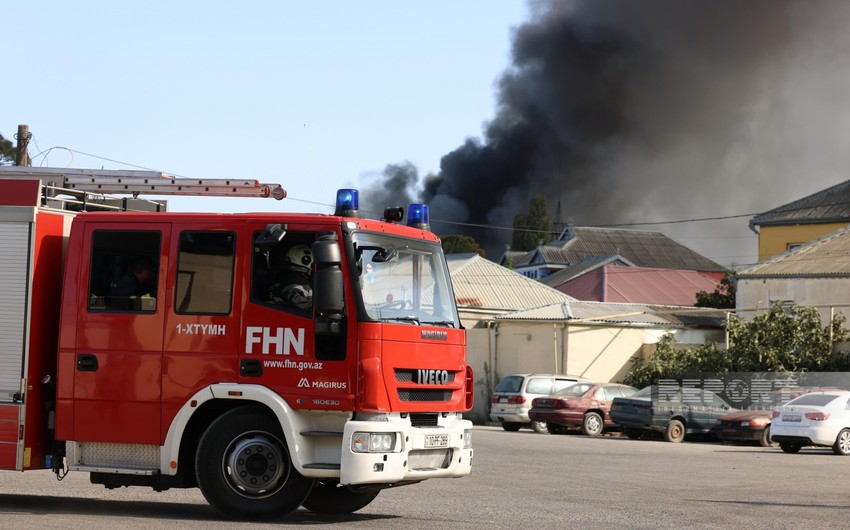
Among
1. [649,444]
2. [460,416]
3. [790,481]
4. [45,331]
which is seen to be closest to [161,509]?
[45,331]

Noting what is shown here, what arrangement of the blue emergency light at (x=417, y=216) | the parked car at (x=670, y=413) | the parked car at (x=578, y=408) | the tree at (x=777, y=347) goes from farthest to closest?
the tree at (x=777, y=347), the parked car at (x=578, y=408), the parked car at (x=670, y=413), the blue emergency light at (x=417, y=216)

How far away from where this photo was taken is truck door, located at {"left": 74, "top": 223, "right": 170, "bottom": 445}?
11.1 metres

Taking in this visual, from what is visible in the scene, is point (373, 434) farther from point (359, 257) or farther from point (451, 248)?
point (451, 248)

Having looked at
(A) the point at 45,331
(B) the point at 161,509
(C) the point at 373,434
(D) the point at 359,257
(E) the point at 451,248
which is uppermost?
(E) the point at 451,248

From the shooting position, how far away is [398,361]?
10.9 m

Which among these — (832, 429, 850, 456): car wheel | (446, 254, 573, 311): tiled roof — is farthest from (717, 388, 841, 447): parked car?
(446, 254, 573, 311): tiled roof

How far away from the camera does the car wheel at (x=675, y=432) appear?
102ft

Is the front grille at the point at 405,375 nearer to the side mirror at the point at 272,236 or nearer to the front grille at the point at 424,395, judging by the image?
the front grille at the point at 424,395

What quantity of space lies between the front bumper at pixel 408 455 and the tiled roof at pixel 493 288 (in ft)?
138

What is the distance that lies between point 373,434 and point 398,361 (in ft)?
2.29

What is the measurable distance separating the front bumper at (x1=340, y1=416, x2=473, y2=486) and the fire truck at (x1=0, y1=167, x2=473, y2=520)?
0.7 inches

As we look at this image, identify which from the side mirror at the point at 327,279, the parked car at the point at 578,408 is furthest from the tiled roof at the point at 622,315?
the side mirror at the point at 327,279

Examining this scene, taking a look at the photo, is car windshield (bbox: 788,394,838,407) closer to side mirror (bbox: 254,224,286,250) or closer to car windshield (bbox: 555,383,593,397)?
car windshield (bbox: 555,383,593,397)

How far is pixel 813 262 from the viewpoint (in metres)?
46.7
